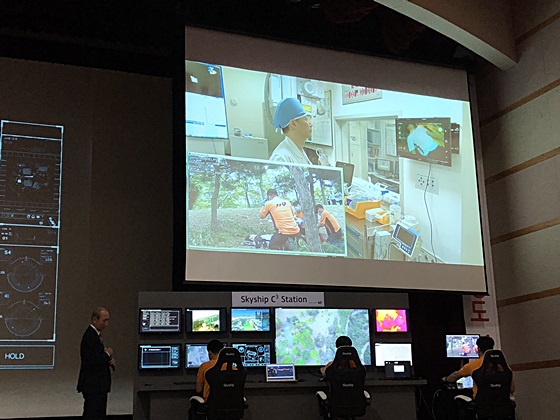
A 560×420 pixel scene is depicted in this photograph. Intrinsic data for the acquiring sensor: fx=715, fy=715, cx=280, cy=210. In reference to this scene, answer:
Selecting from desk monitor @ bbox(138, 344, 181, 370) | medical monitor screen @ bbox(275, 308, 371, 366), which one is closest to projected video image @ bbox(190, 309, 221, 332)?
desk monitor @ bbox(138, 344, 181, 370)

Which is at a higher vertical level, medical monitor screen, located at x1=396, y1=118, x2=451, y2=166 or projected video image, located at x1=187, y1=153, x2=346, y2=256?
medical monitor screen, located at x1=396, y1=118, x2=451, y2=166

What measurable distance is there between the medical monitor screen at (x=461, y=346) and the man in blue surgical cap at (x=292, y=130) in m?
2.59

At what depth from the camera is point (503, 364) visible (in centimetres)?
631

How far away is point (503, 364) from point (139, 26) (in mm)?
5629

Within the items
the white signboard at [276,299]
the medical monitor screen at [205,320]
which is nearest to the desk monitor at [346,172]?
the white signboard at [276,299]

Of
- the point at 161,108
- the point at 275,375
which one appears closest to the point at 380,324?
the point at 275,375

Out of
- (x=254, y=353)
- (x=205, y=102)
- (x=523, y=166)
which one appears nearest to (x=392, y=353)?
(x=254, y=353)

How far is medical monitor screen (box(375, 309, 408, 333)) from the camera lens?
7.96 metres

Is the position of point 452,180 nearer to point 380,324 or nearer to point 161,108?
point 380,324

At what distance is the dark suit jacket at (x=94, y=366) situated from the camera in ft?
20.4

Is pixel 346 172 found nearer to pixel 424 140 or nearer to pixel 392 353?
pixel 424 140

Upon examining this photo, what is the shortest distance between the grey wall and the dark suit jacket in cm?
468

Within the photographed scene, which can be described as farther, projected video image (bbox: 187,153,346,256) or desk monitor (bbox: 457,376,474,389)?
desk monitor (bbox: 457,376,474,389)
